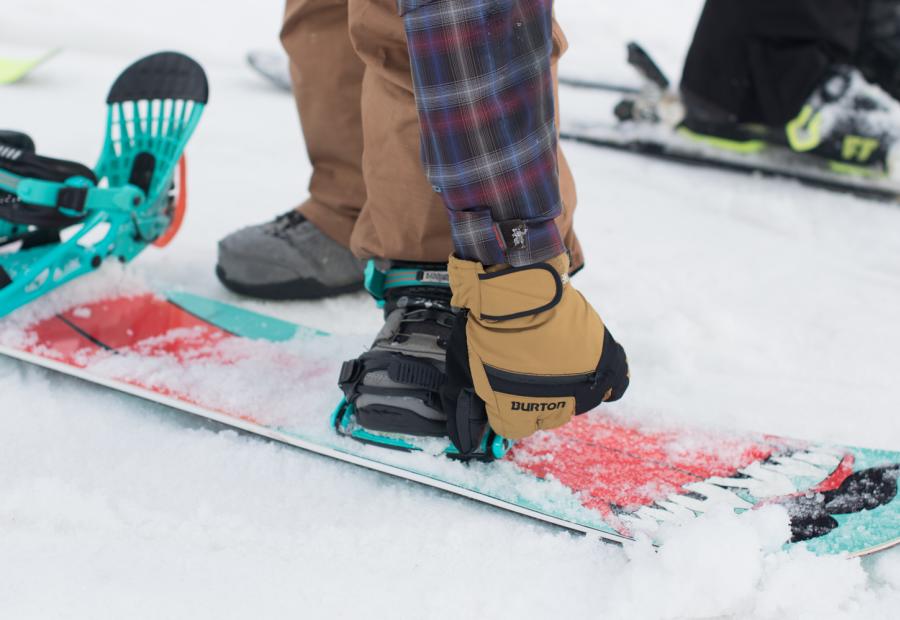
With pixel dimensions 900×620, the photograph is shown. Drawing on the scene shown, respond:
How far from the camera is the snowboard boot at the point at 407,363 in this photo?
1.09 metres

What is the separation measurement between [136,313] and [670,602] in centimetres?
115

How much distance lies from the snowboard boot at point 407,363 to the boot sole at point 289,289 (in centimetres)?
47

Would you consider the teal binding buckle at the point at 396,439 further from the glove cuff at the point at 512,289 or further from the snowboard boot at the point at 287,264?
the snowboard boot at the point at 287,264

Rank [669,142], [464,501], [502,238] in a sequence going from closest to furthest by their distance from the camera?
[502,238], [464,501], [669,142]

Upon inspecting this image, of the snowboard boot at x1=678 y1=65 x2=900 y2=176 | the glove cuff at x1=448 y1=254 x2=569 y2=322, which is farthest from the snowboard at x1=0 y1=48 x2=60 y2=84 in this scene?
the glove cuff at x1=448 y1=254 x2=569 y2=322

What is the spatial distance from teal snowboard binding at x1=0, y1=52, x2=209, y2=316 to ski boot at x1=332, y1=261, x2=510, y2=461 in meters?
0.68

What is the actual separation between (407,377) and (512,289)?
9.9 inches

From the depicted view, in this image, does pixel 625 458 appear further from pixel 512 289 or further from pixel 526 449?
pixel 512 289

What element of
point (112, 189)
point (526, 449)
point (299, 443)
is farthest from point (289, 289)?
point (526, 449)

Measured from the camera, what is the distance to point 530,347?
943mm

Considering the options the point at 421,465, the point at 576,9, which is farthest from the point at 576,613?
the point at 576,9

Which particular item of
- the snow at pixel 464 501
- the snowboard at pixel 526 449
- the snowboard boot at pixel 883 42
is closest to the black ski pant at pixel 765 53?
the snowboard boot at pixel 883 42

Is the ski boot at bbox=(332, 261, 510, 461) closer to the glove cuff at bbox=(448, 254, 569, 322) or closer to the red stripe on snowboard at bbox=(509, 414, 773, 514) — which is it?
the red stripe on snowboard at bbox=(509, 414, 773, 514)

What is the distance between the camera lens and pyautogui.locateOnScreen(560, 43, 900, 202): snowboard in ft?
8.75
